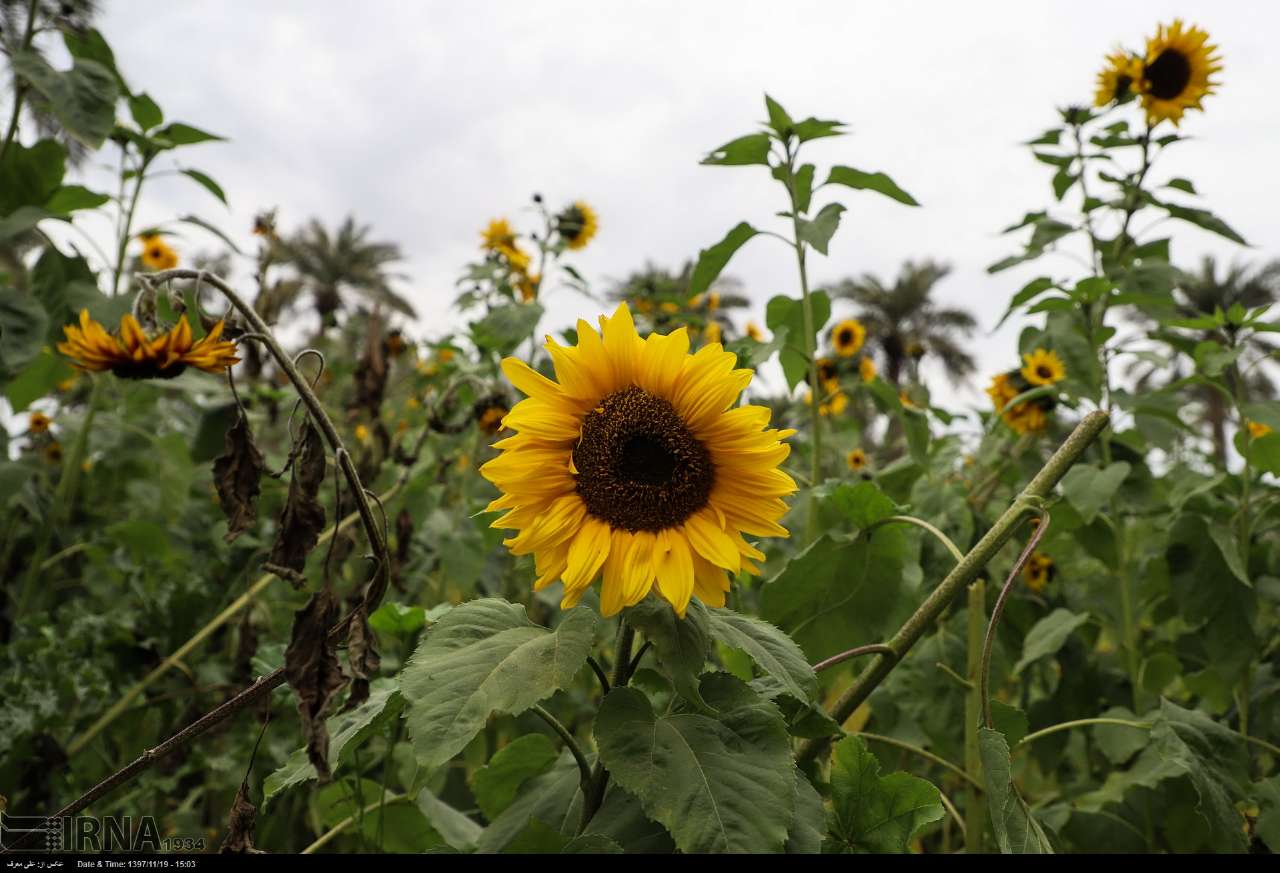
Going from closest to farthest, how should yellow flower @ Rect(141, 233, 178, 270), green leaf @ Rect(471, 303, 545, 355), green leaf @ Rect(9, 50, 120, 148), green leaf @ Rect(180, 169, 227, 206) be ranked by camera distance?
green leaf @ Rect(9, 50, 120, 148) → green leaf @ Rect(180, 169, 227, 206) → green leaf @ Rect(471, 303, 545, 355) → yellow flower @ Rect(141, 233, 178, 270)

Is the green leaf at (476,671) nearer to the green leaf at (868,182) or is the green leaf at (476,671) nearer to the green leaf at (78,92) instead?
the green leaf at (868,182)

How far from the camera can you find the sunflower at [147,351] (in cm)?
89

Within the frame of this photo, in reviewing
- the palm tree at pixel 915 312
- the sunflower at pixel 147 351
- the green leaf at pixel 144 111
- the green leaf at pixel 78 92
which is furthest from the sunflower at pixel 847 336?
the palm tree at pixel 915 312

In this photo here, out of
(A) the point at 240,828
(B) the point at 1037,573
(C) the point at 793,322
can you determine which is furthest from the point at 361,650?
(B) the point at 1037,573

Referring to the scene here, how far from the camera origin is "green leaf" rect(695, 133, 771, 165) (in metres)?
1.63

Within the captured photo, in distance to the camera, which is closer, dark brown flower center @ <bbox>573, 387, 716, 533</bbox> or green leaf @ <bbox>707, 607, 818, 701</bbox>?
green leaf @ <bbox>707, 607, 818, 701</bbox>

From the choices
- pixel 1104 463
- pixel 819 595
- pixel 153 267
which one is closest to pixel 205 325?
pixel 819 595

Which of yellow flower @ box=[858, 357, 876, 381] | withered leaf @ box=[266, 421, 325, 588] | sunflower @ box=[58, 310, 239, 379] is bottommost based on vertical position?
withered leaf @ box=[266, 421, 325, 588]

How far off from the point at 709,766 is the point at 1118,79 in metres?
2.61

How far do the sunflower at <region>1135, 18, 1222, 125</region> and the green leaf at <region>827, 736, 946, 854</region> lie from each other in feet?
7.91

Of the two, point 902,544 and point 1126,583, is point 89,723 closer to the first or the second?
point 902,544

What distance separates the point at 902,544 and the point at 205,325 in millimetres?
1041

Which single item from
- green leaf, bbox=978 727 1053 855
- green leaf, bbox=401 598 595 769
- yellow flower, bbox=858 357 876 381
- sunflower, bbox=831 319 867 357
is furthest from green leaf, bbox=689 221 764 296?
sunflower, bbox=831 319 867 357

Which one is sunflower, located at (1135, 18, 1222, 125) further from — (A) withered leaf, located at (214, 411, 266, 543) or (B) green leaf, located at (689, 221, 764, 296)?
(A) withered leaf, located at (214, 411, 266, 543)
